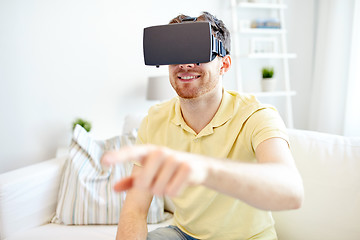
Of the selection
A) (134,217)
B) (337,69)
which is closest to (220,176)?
(134,217)

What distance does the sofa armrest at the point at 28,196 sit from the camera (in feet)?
5.23

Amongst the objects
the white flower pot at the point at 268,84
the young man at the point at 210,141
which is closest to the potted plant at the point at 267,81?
the white flower pot at the point at 268,84

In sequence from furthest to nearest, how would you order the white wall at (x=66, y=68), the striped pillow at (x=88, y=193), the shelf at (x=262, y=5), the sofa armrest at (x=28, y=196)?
the shelf at (x=262, y=5) → the white wall at (x=66, y=68) → the striped pillow at (x=88, y=193) → the sofa armrest at (x=28, y=196)

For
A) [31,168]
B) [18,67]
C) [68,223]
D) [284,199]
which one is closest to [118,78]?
[18,67]

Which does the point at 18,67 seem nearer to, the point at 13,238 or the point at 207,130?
the point at 13,238

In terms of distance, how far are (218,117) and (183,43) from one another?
37 centimetres

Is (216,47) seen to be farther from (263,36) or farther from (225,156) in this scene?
(263,36)

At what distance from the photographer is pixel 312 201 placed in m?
1.28

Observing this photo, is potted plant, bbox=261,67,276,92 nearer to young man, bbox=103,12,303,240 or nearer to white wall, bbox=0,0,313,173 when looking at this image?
white wall, bbox=0,0,313,173

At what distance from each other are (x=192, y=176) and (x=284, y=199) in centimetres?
26

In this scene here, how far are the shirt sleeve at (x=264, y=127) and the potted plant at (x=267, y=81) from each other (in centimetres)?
206

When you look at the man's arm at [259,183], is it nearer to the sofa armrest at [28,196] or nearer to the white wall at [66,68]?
the sofa armrest at [28,196]

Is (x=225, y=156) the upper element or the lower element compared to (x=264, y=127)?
lower

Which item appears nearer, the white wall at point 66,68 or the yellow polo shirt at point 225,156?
the yellow polo shirt at point 225,156
